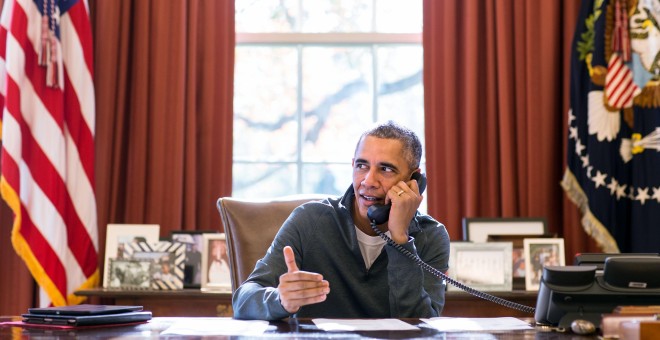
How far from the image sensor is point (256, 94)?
4.39 meters

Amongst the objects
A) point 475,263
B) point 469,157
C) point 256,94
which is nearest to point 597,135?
point 469,157

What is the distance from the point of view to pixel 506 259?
11.8 feet

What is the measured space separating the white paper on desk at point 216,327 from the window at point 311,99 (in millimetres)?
2397

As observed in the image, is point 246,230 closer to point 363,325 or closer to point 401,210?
point 401,210

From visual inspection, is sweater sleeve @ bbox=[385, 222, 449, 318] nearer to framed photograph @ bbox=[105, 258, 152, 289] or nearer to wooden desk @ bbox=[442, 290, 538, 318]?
wooden desk @ bbox=[442, 290, 538, 318]

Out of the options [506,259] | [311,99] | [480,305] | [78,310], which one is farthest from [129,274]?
[78,310]

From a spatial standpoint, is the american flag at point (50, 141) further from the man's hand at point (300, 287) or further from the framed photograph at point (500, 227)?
the man's hand at point (300, 287)

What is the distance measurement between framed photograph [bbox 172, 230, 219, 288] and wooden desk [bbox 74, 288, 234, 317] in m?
0.13

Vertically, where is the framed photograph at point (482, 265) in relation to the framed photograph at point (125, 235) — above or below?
below

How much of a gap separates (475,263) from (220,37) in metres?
1.61

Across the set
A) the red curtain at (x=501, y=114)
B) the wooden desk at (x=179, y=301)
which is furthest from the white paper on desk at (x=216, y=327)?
the red curtain at (x=501, y=114)

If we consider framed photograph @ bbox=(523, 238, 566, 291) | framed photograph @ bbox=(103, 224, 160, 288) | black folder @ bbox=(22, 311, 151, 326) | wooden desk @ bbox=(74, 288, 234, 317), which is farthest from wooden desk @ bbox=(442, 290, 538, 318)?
black folder @ bbox=(22, 311, 151, 326)

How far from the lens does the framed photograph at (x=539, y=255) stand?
11.9 ft

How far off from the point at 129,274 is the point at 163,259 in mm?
151
